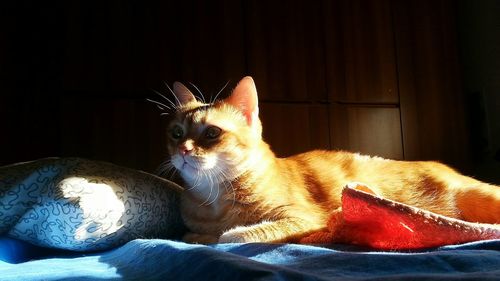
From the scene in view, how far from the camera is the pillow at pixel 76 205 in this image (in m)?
1.19

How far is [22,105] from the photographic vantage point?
6.55 feet

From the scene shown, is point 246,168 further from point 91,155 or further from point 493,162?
point 493,162

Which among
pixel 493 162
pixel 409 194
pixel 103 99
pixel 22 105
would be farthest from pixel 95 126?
pixel 493 162

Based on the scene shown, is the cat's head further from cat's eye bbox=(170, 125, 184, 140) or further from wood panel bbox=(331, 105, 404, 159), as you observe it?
wood panel bbox=(331, 105, 404, 159)

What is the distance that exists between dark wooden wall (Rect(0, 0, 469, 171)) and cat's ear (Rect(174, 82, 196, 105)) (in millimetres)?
593

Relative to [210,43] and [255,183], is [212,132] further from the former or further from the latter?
[210,43]

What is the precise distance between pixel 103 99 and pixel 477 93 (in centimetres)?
245

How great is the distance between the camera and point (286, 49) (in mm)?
2604

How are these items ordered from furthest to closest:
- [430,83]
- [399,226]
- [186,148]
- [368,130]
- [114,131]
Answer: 1. [430,83]
2. [368,130]
3. [114,131]
4. [186,148]
5. [399,226]

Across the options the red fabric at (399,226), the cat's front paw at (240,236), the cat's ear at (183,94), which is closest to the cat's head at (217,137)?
the cat's ear at (183,94)

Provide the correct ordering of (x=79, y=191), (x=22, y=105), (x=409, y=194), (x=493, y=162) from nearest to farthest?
(x=79, y=191) < (x=409, y=194) < (x=22, y=105) < (x=493, y=162)

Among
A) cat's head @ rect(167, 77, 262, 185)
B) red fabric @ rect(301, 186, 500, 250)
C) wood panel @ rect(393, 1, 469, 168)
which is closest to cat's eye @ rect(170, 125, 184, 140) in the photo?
cat's head @ rect(167, 77, 262, 185)

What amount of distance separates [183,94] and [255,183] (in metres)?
0.48

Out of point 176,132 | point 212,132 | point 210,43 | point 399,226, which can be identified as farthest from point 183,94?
point 399,226
